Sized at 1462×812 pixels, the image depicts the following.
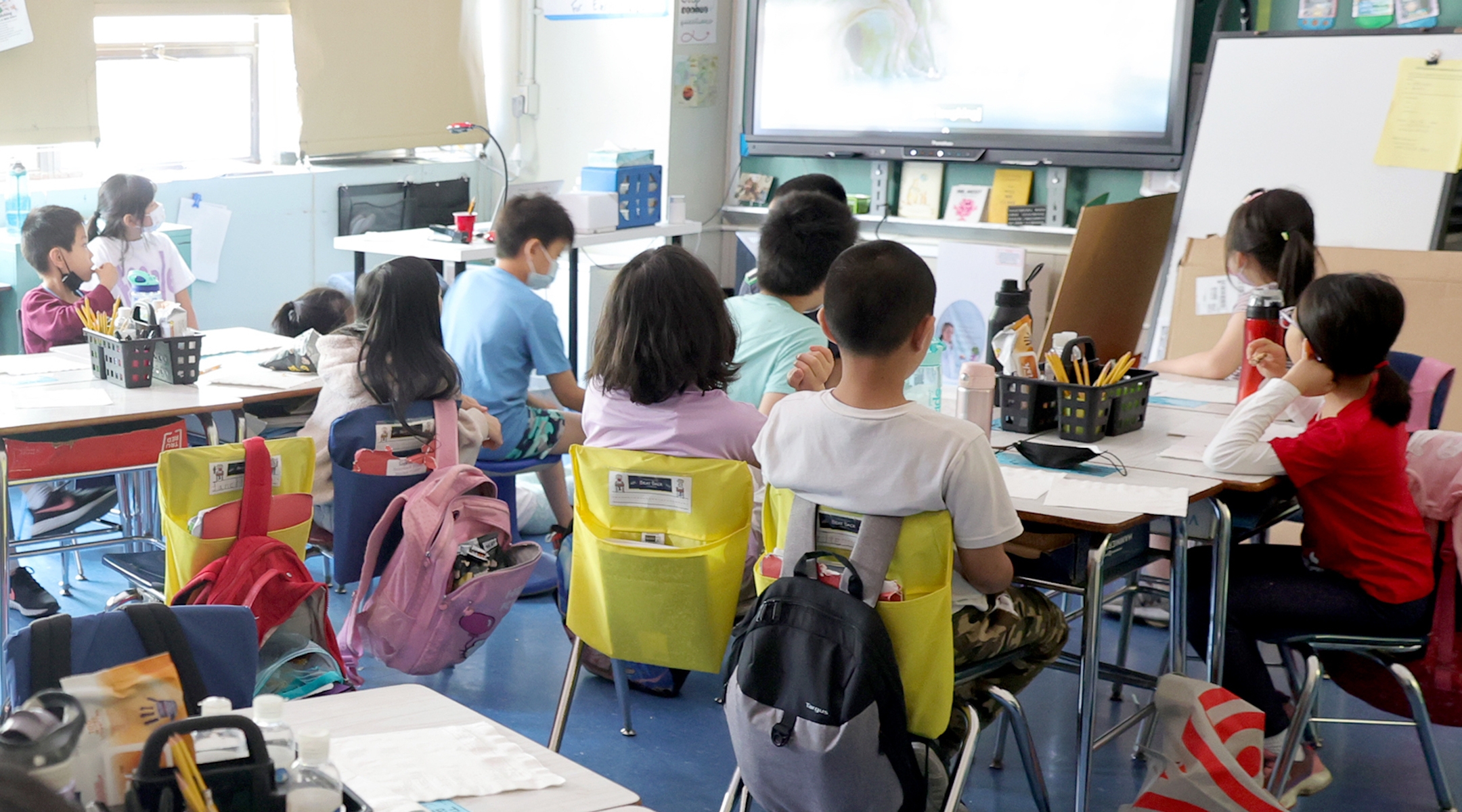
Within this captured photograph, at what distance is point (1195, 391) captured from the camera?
3301 mm

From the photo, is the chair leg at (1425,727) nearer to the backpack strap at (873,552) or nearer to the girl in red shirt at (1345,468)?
the girl in red shirt at (1345,468)

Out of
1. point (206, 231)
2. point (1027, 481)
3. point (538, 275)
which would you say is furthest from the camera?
point (206, 231)

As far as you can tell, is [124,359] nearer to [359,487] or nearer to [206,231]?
[359,487]

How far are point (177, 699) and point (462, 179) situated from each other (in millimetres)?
5397

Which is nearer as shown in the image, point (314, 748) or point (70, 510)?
point (314, 748)

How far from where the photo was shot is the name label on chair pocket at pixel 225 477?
2.51 m

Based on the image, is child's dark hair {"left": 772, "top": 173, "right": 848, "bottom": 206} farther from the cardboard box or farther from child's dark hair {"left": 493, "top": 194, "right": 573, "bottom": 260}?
the cardboard box

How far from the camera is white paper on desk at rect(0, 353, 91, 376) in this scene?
340 cm

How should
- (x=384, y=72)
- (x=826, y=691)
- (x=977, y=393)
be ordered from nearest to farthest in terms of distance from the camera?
(x=826, y=691)
(x=977, y=393)
(x=384, y=72)

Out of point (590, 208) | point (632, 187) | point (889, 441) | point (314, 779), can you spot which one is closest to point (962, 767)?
point (889, 441)

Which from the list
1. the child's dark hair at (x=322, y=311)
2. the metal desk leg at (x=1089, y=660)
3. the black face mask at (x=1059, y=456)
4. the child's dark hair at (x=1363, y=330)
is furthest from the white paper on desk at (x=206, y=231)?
the child's dark hair at (x=1363, y=330)

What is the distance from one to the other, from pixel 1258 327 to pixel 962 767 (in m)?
1.34

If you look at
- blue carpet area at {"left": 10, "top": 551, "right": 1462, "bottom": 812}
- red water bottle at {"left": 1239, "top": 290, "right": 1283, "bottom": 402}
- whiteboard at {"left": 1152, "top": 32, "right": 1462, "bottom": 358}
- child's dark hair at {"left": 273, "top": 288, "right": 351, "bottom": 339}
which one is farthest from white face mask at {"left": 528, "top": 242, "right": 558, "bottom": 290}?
whiteboard at {"left": 1152, "top": 32, "right": 1462, "bottom": 358}

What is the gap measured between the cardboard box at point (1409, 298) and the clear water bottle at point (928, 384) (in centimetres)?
161
